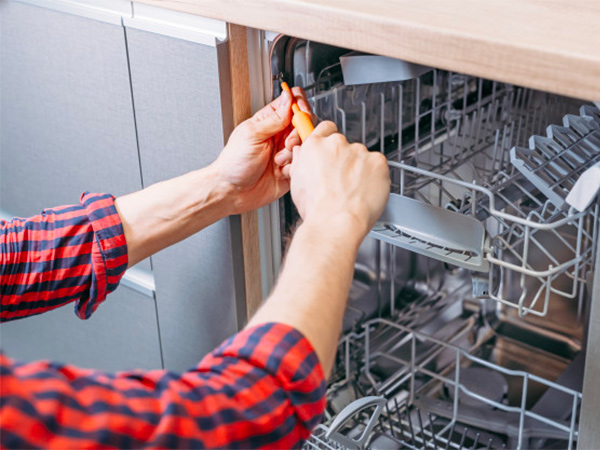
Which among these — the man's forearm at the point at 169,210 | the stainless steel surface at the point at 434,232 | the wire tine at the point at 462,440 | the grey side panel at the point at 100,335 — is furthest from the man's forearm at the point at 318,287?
the grey side panel at the point at 100,335

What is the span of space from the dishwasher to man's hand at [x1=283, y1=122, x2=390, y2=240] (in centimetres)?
6

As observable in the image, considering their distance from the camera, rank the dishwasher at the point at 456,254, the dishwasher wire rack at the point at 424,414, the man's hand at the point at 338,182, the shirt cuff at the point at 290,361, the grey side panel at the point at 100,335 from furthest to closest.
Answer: the grey side panel at the point at 100,335 < the dishwasher wire rack at the point at 424,414 < the dishwasher at the point at 456,254 < the man's hand at the point at 338,182 < the shirt cuff at the point at 290,361

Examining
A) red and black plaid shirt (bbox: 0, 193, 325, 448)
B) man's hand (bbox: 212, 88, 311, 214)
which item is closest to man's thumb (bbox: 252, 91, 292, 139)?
man's hand (bbox: 212, 88, 311, 214)

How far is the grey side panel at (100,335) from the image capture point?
4.10ft

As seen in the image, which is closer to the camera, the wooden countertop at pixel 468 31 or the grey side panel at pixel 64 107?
the wooden countertop at pixel 468 31

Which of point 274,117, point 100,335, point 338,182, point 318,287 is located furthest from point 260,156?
point 100,335

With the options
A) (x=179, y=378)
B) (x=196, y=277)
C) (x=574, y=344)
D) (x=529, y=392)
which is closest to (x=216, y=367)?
(x=179, y=378)

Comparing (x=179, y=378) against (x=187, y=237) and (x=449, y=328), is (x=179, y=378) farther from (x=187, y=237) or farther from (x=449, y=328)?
(x=449, y=328)

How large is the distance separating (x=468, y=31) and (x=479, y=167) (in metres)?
0.50

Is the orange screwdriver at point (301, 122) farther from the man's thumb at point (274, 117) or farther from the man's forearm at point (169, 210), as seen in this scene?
the man's forearm at point (169, 210)

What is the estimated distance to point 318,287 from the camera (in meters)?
0.73

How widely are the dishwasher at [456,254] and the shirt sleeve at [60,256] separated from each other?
0.69ft

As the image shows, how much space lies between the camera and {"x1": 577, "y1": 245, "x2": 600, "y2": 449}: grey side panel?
0.76 metres

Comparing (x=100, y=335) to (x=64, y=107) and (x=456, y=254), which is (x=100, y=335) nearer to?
(x=64, y=107)
